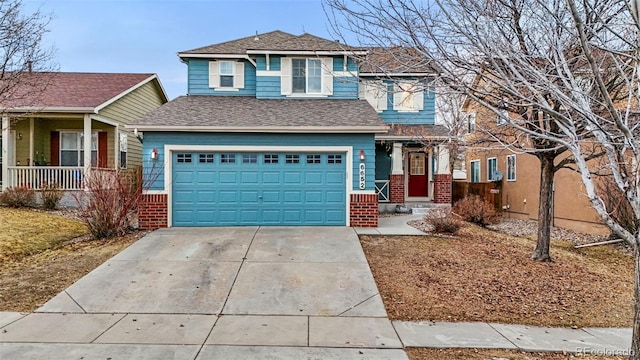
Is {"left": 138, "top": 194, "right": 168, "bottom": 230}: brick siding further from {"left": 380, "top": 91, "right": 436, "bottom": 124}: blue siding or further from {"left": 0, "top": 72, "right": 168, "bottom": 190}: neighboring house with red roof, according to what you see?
{"left": 380, "top": 91, "right": 436, "bottom": 124}: blue siding

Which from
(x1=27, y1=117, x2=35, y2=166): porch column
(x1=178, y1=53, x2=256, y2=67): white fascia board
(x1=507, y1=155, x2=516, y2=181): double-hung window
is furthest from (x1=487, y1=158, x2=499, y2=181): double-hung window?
(x1=27, y1=117, x2=35, y2=166): porch column

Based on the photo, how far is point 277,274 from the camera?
7516 millimetres

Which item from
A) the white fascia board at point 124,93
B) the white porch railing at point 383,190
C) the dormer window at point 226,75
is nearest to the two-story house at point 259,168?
the dormer window at point 226,75

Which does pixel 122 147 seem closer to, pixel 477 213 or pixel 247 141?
pixel 247 141

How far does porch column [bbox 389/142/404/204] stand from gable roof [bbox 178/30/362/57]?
465cm

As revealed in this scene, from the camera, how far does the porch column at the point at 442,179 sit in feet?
50.5

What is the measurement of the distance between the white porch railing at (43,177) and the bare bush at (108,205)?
5009mm

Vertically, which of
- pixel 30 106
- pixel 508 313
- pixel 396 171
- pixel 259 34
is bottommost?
pixel 508 313

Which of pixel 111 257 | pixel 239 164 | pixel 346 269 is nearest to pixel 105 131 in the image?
pixel 239 164

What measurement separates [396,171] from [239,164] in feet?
21.7

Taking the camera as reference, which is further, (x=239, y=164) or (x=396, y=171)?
(x=396, y=171)

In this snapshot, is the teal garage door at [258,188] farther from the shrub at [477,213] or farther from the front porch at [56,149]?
A: the front porch at [56,149]

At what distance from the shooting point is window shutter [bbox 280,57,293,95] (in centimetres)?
1372

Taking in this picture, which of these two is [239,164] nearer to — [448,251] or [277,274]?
[277,274]
